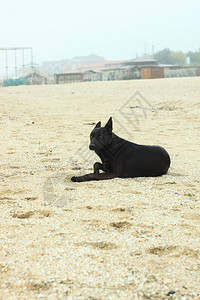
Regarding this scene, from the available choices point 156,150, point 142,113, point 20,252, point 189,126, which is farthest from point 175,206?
point 142,113

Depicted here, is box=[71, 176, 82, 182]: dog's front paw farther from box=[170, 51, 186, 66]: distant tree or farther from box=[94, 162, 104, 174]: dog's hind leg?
box=[170, 51, 186, 66]: distant tree

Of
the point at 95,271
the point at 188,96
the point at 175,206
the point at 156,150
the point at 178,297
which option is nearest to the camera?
the point at 178,297

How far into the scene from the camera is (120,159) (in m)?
5.02

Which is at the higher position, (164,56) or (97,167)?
(164,56)

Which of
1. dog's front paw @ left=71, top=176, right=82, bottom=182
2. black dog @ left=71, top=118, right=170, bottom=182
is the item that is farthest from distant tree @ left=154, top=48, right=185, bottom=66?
dog's front paw @ left=71, top=176, right=82, bottom=182

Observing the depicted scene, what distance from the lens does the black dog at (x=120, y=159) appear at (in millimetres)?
4965

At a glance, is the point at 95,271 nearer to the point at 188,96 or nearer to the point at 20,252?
the point at 20,252

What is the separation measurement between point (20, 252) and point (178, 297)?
1.21 metres

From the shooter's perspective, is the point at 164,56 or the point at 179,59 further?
the point at 179,59

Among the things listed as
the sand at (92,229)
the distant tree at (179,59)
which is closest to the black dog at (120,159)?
the sand at (92,229)

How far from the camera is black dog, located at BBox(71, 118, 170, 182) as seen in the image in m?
4.96

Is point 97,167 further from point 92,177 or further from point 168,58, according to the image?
point 168,58

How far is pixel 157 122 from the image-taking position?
34.2 ft

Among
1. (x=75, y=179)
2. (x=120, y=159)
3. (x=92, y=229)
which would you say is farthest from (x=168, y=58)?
(x=92, y=229)
